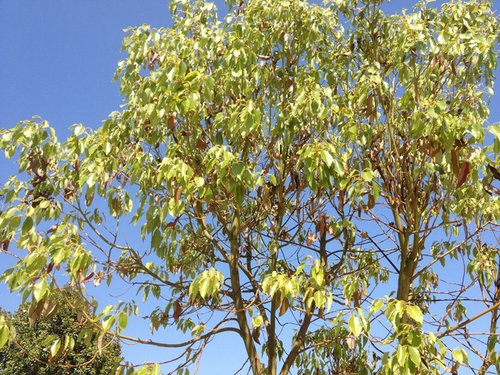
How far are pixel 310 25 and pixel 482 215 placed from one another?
2.25 metres

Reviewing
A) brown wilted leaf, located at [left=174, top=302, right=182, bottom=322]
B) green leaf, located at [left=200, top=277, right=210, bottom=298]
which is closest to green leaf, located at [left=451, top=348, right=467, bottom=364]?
green leaf, located at [left=200, top=277, right=210, bottom=298]

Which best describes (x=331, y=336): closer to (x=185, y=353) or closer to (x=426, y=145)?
(x=185, y=353)

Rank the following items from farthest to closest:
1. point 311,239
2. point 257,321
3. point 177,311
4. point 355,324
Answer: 1. point 177,311
2. point 311,239
3. point 257,321
4. point 355,324

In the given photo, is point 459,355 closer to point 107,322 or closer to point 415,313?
point 415,313

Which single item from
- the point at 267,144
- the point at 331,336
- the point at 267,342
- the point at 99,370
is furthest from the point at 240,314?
the point at 99,370

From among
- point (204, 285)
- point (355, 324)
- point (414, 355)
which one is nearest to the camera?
point (414, 355)

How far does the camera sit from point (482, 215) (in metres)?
4.68

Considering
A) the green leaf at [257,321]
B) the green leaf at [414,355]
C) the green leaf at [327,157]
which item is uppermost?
the green leaf at [327,157]

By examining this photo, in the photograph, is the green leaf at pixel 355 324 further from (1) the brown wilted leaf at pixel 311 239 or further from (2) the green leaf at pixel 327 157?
(1) the brown wilted leaf at pixel 311 239

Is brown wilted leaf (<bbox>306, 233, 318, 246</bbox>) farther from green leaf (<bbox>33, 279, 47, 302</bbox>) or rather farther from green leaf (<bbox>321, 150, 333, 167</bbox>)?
green leaf (<bbox>33, 279, 47, 302</bbox>)

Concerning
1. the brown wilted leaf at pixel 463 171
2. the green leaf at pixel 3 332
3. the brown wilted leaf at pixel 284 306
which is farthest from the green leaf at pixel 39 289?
the brown wilted leaf at pixel 463 171

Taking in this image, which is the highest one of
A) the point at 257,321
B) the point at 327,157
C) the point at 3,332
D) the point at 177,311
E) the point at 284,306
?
the point at 327,157

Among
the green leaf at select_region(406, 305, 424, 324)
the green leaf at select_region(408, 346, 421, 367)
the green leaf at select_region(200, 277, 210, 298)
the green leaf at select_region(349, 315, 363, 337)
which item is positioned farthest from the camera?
the green leaf at select_region(200, 277, 210, 298)

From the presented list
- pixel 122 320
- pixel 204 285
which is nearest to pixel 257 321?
pixel 204 285
